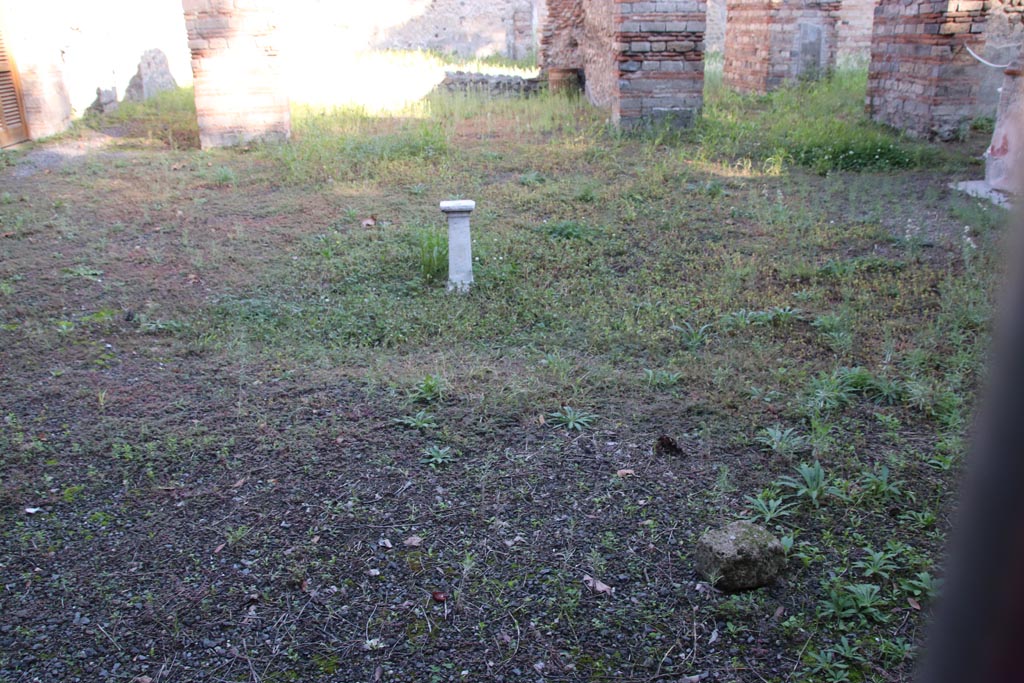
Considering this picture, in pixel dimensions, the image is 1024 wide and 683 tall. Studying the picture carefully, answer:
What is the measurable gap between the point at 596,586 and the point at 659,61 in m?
8.57

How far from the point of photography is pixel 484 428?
3.64 m

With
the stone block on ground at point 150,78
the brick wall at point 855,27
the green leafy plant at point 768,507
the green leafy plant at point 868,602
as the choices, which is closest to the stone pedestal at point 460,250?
the green leafy plant at point 768,507

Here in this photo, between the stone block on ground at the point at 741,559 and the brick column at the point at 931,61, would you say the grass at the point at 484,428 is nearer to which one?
the stone block on ground at the point at 741,559

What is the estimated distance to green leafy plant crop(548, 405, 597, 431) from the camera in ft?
12.0

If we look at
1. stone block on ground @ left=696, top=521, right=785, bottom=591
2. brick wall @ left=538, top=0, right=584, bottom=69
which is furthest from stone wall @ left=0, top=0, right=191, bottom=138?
stone block on ground @ left=696, top=521, right=785, bottom=591

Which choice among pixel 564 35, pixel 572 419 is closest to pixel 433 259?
pixel 572 419

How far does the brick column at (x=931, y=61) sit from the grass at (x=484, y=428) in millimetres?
2611

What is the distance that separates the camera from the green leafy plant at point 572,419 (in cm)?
364

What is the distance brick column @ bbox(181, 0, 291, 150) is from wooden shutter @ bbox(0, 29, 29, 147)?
2.36 m

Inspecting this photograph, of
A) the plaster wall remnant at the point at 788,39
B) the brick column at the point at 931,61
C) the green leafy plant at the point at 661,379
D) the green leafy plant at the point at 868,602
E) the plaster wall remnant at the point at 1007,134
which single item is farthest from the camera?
the plaster wall remnant at the point at 788,39

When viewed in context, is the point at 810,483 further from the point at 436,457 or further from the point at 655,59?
the point at 655,59

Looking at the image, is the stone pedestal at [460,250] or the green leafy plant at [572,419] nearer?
the green leafy plant at [572,419]

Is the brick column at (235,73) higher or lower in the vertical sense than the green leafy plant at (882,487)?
higher

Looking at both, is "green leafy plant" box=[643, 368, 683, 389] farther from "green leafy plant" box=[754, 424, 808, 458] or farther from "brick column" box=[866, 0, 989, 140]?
"brick column" box=[866, 0, 989, 140]
